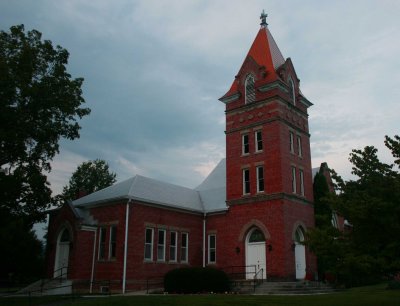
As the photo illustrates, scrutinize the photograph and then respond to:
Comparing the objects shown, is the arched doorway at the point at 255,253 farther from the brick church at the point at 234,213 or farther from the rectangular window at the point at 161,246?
the rectangular window at the point at 161,246

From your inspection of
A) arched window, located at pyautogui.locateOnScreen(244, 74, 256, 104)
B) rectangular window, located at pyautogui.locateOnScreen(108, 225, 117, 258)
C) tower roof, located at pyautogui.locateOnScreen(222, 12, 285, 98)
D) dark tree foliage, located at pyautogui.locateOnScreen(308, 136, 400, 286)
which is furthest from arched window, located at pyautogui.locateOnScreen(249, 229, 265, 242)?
dark tree foliage, located at pyautogui.locateOnScreen(308, 136, 400, 286)

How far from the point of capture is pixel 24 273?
4269 cm

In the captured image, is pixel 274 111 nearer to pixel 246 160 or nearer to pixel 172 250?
pixel 246 160

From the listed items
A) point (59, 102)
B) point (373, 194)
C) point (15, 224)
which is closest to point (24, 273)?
point (15, 224)

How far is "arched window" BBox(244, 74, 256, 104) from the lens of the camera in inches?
1235

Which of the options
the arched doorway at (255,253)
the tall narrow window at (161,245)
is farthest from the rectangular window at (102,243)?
the arched doorway at (255,253)

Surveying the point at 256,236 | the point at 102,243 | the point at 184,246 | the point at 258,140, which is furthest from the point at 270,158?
the point at 102,243

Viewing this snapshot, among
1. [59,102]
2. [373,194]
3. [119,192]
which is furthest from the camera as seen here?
[119,192]

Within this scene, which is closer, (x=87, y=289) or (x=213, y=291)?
(x=213, y=291)

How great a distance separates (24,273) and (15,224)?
21806 mm

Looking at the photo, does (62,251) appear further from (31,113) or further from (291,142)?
(291,142)

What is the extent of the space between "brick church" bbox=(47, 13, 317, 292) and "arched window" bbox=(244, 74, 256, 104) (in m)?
0.08

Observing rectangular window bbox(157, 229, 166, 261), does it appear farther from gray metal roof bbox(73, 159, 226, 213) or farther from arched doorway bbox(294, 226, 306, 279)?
arched doorway bbox(294, 226, 306, 279)

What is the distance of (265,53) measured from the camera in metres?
32.9
